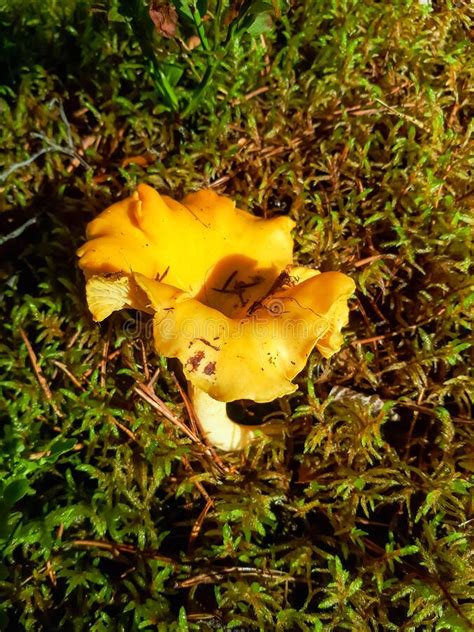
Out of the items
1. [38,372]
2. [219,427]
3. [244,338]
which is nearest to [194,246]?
[244,338]

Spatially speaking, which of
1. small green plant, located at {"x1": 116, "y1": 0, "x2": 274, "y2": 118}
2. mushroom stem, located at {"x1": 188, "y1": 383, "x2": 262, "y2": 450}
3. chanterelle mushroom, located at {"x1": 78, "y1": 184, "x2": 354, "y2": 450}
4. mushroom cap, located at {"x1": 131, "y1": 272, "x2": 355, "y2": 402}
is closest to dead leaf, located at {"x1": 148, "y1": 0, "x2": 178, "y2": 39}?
small green plant, located at {"x1": 116, "y1": 0, "x2": 274, "y2": 118}

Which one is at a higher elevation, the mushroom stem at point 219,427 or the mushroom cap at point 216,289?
the mushroom cap at point 216,289

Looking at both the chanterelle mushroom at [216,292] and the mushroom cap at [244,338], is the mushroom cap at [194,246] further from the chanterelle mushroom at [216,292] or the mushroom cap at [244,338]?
the mushroom cap at [244,338]

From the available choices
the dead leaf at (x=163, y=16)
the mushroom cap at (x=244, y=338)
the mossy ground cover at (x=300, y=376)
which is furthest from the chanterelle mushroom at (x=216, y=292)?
the dead leaf at (x=163, y=16)

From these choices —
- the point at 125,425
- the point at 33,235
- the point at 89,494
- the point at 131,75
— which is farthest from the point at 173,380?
the point at 131,75

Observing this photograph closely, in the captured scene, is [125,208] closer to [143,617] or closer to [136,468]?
[136,468]
